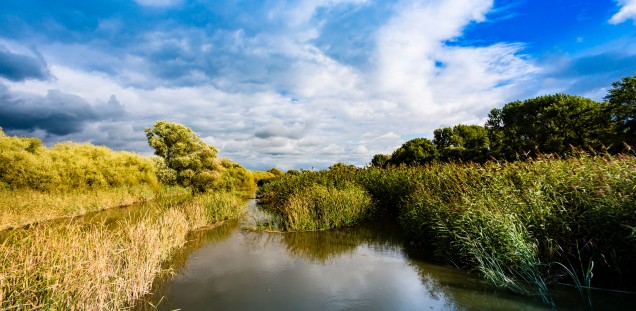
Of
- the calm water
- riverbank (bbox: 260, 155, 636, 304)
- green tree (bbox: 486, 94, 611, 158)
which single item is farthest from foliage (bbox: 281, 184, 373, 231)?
green tree (bbox: 486, 94, 611, 158)

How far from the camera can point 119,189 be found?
21.7m

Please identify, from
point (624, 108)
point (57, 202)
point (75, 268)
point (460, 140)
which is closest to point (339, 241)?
point (75, 268)

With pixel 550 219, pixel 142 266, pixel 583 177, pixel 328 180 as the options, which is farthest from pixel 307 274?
pixel 328 180

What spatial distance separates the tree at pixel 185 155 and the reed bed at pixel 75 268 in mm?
16797

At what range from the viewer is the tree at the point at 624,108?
988 inches

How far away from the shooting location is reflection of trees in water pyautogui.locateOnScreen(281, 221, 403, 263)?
393 inches

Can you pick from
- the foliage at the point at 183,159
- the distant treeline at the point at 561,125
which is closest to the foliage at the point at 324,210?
the distant treeline at the point at 561,125

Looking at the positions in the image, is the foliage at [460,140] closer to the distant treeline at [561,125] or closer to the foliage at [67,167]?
the distant treeline at [561,125]

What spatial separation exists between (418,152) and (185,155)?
31.5m

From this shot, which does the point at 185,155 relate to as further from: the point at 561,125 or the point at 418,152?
the point at 561,125

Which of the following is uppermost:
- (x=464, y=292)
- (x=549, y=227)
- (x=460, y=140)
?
(x=460, y=140)

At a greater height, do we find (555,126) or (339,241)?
(555,126)

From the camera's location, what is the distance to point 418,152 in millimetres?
44844

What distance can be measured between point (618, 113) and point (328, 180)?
2705cm
